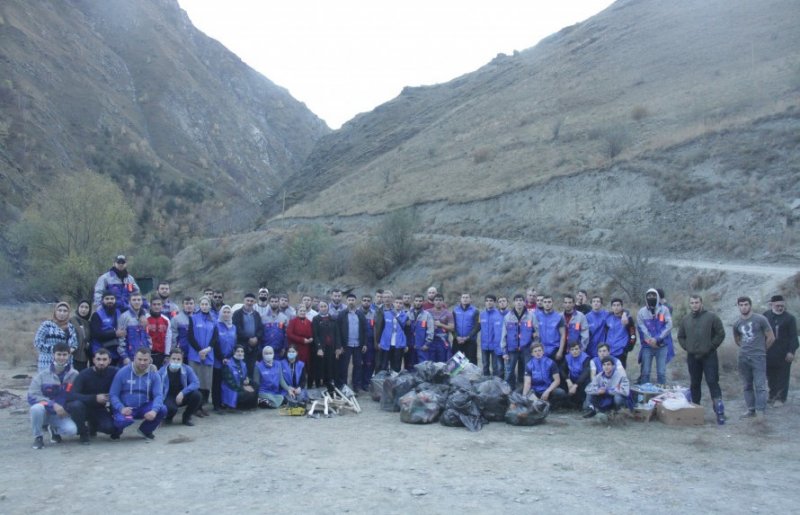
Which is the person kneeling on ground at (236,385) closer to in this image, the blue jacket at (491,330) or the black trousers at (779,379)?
the blue jacket at (491,330)

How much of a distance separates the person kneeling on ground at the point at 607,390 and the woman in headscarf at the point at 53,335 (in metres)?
7.67

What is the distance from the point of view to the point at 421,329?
12.4 m

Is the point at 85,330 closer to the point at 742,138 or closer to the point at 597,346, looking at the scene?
the point at 597,346

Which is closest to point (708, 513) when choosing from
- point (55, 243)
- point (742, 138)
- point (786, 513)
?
point (786, 513)

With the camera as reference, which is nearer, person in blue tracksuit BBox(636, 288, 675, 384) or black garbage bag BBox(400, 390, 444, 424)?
black garbage bag BBox(400, 390, 444, 424)

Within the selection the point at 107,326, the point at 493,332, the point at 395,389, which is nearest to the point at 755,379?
the point at 493,332

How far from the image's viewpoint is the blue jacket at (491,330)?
11.9m

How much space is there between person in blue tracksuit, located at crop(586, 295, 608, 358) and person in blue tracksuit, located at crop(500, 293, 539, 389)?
91cm

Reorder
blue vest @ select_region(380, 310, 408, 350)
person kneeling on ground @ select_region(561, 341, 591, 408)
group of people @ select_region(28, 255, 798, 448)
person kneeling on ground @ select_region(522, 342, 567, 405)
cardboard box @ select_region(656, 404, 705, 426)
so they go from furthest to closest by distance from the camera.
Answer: blue vest @ select_region(380, 310, 408, 350), person kneeling on ground @ select_region(522, 342, 567, 405), person kneeling on ground @ select_region(561, 341, 591, 408), cardboard box @ select_region(656, 404, 705, 426), group of people @ select_region(28, 255, 798, 448)

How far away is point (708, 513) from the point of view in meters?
5.54

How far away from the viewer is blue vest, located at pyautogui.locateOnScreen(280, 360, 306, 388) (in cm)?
1118

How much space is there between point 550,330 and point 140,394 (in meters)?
6.61

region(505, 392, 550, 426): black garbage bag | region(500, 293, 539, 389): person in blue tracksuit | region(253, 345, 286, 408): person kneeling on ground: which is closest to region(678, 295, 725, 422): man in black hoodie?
region(505, 392, 550, 426): black garbage bag

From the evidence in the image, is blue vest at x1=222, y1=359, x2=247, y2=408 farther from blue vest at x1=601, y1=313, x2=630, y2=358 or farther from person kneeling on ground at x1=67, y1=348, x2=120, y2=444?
blue vest at x1=601, y1=313, x2=630, y2=358
